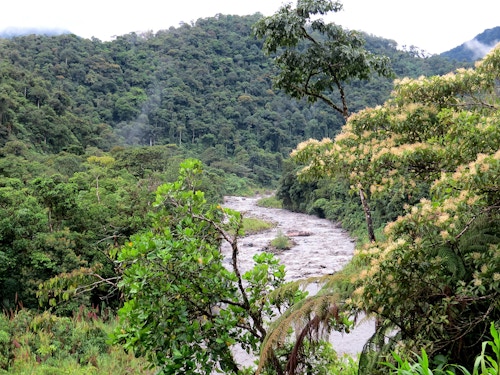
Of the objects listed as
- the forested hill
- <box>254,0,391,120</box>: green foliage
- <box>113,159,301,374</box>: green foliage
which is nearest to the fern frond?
<box>113,159,301,374</box>: green foliage

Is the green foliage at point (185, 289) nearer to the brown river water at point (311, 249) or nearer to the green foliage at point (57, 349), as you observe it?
the green foliage at point (57, 349)

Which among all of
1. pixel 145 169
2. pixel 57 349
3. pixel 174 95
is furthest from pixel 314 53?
pixel 174 95

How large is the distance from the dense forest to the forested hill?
0.26 m

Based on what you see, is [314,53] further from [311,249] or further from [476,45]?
[476,45]

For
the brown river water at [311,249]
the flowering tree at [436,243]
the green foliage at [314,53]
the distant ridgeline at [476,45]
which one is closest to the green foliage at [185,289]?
the flowering tree at [436,243]

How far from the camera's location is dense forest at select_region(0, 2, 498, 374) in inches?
143

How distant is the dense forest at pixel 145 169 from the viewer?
11.9 feet

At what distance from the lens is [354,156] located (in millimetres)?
3613

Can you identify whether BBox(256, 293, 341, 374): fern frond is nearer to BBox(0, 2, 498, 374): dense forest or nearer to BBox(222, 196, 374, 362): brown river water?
BBox(0, 2, 498, 374): dense forest

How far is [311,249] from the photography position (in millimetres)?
20469

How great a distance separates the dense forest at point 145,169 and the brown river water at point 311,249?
5.31 feet

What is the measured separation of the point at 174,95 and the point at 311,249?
167ft

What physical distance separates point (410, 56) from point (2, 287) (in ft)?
271

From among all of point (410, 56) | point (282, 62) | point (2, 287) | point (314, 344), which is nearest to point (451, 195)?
point (314, 344)
